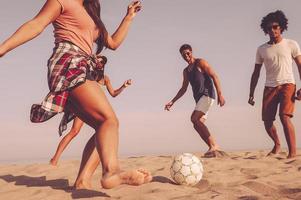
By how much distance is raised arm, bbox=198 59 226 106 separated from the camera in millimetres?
7594

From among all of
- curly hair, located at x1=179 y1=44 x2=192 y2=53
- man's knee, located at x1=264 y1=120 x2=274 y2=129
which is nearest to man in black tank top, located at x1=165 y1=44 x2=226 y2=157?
curly hair, located at x1=179 y1=44 x2=192 y2=53

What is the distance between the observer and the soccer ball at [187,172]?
426cm

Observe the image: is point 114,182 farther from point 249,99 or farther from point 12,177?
point 249,99

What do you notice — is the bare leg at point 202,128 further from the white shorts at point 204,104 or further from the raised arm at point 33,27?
the raised arm at point 33,27

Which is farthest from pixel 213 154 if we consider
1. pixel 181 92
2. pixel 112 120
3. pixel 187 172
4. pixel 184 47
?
pixel 112 120

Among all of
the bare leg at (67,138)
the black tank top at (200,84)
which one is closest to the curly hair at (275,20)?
the black tank top at (200,84)

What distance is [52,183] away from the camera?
4.83 metres

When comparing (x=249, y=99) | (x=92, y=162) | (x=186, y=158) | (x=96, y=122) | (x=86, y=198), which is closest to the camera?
(x=96, y=122)

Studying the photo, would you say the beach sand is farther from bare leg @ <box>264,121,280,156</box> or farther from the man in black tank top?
the man in black tank top

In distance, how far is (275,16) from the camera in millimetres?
6910

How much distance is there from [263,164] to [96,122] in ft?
11.0

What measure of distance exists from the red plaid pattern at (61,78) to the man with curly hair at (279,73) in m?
4.37

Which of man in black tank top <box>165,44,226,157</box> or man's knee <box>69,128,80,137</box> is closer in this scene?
man's knee <box>69,128,80,137</box>

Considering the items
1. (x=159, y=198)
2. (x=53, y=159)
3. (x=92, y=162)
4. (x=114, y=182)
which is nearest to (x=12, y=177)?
(x=53, y=159)
